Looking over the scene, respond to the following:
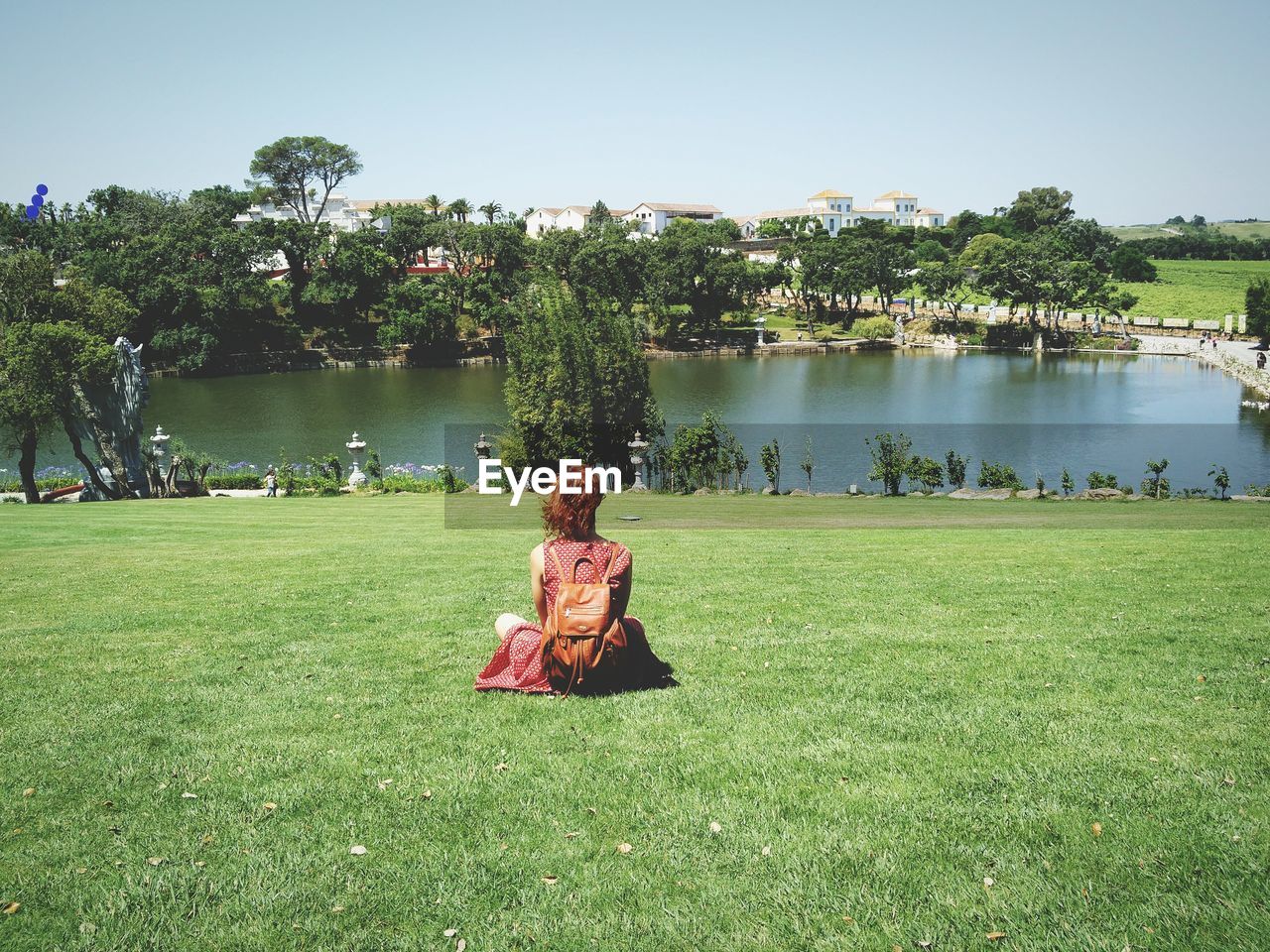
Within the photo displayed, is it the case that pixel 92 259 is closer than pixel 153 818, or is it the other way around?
pixel 153 818

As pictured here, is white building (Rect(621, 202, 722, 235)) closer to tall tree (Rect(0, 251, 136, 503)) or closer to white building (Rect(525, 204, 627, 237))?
white building (Rect(525, 204, 627, 237))

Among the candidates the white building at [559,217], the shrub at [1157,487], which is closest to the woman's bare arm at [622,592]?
the shrub at [1157,487]

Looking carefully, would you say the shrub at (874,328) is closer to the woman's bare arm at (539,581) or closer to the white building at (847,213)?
the white building at (847,213)

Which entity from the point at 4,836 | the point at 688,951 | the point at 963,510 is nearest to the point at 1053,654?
the point at 688,951

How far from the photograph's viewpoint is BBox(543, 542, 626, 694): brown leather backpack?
6059mm

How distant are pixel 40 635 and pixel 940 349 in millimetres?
93118

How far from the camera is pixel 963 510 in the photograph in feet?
66.5

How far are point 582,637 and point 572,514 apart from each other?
86 centimetres

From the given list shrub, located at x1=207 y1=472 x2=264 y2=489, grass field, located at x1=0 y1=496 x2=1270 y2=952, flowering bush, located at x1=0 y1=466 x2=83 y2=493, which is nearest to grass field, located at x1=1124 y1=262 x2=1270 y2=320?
shrub, located at x1=207 y1=472 x2=264 y2=489

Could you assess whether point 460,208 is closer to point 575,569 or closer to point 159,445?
point 159,445

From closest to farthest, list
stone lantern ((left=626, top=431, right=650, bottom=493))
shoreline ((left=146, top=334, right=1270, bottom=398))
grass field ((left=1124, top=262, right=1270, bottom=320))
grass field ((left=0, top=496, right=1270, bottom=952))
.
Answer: grass field ((left=0, top=496, right=1270, bottom=952)) → stone lantern ((left=626, top=431, right=650, bottom=493)) → shoreline ((left=146, top=334, right=1270, bottom=398)) → grass field ((left=1124, top=262, right=1270, bottom=320))

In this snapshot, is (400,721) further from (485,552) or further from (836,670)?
(485,552)

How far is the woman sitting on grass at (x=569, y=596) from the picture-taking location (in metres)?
6.11

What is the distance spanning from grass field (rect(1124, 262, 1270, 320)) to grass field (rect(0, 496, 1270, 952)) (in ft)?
354
